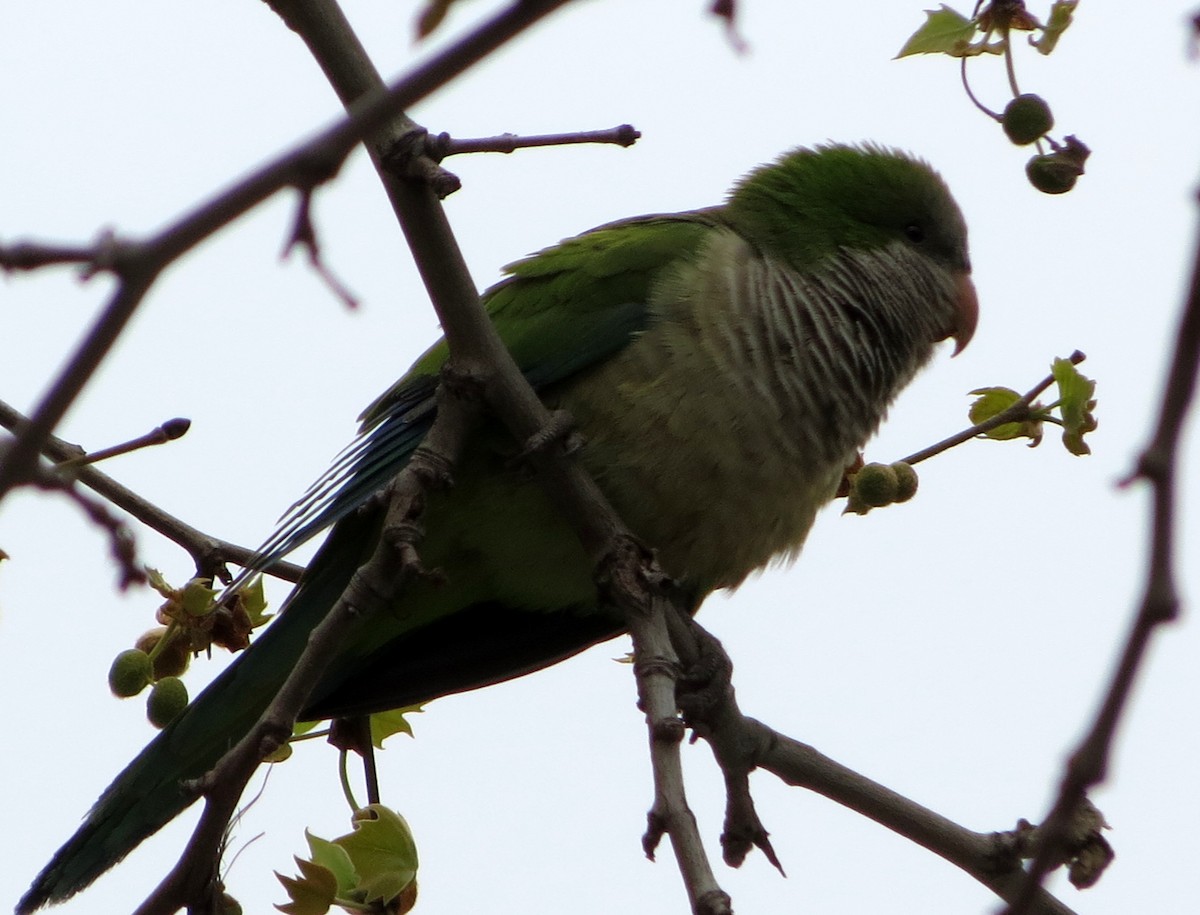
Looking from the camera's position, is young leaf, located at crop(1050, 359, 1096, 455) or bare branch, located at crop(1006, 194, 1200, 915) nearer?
bare branch, located at crop(1006, 194, 1200, 915)

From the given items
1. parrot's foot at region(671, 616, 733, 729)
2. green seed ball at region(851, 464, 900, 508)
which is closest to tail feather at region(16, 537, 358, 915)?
parrot's foot at region(671, 616, 733, 729)

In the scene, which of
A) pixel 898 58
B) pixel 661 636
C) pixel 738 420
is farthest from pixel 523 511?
pixel 898 58

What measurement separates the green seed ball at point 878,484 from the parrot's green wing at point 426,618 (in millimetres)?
700

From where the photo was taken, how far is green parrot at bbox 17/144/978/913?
3.29 metres

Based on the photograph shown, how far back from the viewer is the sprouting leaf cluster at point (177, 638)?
2863 millimetres

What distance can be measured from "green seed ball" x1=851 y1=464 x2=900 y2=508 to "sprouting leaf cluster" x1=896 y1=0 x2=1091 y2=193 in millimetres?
661

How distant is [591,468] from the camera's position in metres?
3.29

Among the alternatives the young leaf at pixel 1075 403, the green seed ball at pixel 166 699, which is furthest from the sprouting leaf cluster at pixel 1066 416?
the green seed ball at pixel 166 699

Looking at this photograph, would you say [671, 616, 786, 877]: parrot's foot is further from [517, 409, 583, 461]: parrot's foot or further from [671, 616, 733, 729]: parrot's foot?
[517, 409, 583, 461]: parrot's foot

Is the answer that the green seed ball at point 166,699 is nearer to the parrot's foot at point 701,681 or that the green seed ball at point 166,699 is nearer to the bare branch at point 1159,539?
the parrot's foot at point 701,681

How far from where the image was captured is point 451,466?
2.60 m

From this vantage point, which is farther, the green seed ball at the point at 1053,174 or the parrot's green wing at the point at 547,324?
the parrot's green wing at the point at 547,324

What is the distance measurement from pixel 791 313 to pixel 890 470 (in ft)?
2.32

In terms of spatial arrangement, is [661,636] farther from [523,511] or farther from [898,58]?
[898,58]
